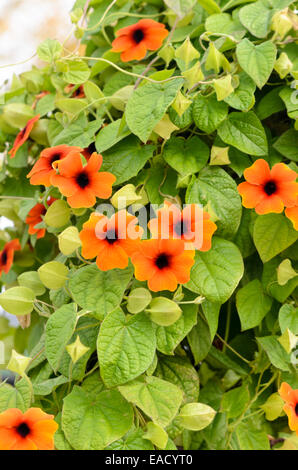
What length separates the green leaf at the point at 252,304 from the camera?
71 cm

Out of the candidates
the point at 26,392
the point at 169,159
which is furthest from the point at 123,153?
the point at 26,392

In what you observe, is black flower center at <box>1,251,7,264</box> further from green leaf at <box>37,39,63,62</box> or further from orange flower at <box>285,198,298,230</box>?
orange flower at <box>285,198,298,230</box>

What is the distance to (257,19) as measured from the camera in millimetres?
752

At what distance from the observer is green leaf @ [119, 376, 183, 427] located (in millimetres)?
592

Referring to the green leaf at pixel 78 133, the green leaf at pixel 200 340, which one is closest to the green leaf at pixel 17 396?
the green leaf at pixel 200 340

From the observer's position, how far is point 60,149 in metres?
0.71

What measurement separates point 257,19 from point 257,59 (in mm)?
88

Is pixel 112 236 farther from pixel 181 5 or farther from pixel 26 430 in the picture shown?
pixel 181 5

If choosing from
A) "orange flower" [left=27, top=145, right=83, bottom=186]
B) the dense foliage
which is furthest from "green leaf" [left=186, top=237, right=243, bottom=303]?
"orange flower" [left=27, top=145, right=83, bottom=186]

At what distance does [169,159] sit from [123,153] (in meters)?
0.06

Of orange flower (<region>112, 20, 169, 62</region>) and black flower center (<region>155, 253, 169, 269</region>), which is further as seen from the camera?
orange flower (<region>112, 20, 169, 62</region>)

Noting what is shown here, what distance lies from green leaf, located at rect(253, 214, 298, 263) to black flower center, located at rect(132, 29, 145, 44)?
326 mm

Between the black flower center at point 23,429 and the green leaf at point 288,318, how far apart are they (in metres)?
0.31
